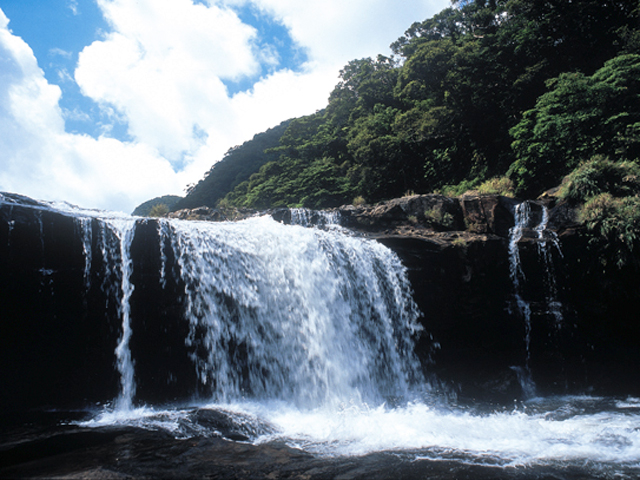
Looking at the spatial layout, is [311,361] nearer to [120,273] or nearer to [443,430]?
[443,430]

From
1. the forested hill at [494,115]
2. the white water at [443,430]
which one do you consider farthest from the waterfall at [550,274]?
the white water at [443,430]

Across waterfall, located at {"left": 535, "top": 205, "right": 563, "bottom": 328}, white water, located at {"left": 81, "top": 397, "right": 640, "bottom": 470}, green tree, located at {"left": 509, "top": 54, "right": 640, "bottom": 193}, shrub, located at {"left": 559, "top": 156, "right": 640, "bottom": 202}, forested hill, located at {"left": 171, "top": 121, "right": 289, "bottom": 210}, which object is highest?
forested hill, located at {"left": 171, "top": 121, "right": 289, "bottom": 210}

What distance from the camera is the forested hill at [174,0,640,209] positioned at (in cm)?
1416

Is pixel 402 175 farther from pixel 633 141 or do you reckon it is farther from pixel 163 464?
pixel 163 464

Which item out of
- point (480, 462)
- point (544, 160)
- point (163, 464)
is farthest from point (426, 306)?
point (544, 160)

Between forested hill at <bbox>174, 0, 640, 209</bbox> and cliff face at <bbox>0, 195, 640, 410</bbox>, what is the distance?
342cm

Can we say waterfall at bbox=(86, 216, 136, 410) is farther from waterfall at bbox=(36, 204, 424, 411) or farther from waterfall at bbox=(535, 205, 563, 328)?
waterfall at bbox=(535, 205, 563, 328)

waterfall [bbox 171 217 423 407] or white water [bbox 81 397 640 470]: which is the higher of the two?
waterfall [bbox 171 217 423 407]

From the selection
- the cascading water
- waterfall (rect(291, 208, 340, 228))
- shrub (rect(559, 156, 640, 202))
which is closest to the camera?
the cascading water

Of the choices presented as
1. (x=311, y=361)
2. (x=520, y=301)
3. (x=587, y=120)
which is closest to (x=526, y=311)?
(x=520, y=301)

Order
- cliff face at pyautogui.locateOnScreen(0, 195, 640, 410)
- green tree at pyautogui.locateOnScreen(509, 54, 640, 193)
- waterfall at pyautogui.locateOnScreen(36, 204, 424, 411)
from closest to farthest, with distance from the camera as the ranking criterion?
cliff face at pyautogui.locateOnScreen(0, 195, 640, 410) < waterfall at pyautogui.locateOnScreen(36, 204, 424, 411) < green tree at pyautogui.locateOnScreen(509, 54, 640, 193)

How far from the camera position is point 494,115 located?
68.2 feet

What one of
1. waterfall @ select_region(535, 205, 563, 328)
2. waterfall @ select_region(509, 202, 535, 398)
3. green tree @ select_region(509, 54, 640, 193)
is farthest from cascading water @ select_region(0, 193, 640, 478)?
green tree @ select_region(509, 54, 640, 193)

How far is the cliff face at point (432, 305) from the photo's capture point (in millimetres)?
6883
